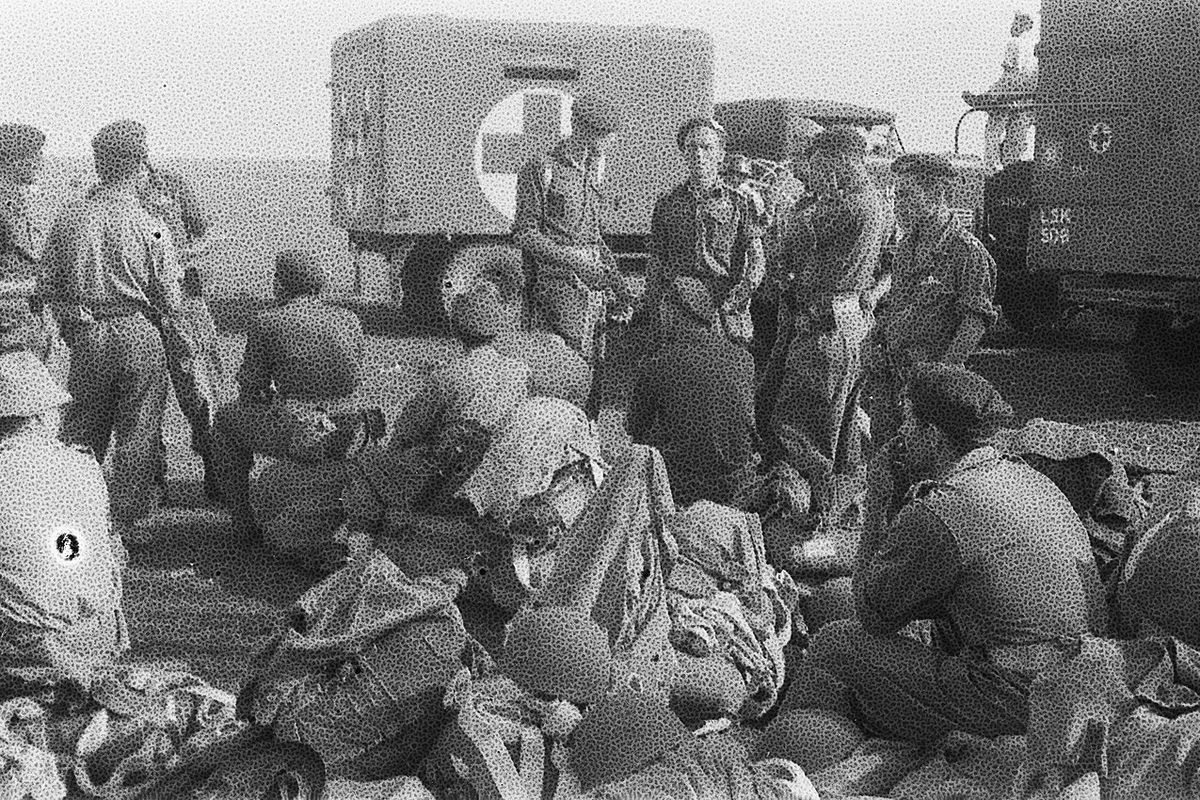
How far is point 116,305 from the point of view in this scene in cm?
632

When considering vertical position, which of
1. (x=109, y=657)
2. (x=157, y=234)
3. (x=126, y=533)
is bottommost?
(x=126, y=533)

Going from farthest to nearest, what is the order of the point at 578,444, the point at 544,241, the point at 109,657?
the point at 544,241
the point at 578,444
the point at 109,657

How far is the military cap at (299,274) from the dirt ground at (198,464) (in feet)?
1.37

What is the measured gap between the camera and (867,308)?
7.05 m

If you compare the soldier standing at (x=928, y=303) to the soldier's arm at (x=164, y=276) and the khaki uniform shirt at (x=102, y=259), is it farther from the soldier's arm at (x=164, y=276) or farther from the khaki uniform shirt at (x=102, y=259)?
the khaki uniform shirt at (x=102, y=259)

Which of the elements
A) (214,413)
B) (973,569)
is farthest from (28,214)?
(973,569)

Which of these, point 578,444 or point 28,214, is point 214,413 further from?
point 578,444

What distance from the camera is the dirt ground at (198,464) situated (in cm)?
548

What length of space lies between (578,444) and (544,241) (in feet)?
11.9

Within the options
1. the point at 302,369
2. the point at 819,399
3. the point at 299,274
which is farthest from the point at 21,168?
the point at 819,399

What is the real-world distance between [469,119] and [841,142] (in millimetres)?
6217

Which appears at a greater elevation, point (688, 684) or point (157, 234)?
point (157, 234)

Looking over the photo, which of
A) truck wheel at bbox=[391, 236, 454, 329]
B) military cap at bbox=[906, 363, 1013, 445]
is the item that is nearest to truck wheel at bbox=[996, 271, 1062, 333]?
truck wheel at bbox=[391, 236, 454, 329]

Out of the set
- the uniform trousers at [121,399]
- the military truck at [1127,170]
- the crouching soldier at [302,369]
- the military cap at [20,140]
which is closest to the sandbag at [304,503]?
the crouching soldier at [302,369]
